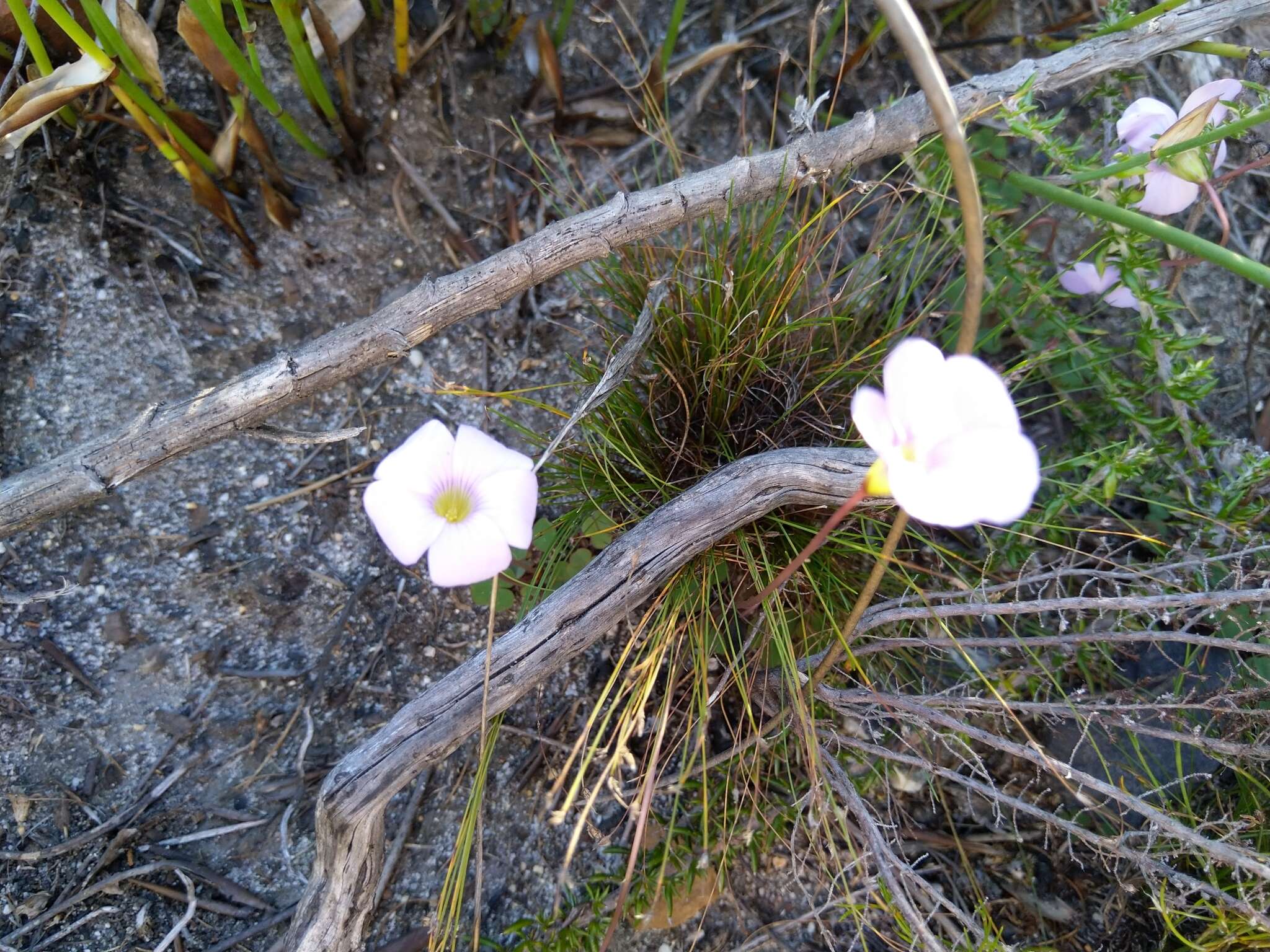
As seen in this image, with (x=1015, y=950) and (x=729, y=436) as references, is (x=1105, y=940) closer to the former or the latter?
(x=1015, y=950)

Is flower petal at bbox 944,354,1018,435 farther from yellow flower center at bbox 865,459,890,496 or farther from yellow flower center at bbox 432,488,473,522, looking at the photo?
yellow flower center at bbox 432,488,473,522

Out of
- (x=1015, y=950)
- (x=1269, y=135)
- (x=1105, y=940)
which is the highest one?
(x=1269, y=135)

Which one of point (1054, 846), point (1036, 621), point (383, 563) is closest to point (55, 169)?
point (383, 563)

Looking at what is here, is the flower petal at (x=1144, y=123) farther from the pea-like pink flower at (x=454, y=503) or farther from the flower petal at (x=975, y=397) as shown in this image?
the pea-like pink flower at (x=454, y=503)

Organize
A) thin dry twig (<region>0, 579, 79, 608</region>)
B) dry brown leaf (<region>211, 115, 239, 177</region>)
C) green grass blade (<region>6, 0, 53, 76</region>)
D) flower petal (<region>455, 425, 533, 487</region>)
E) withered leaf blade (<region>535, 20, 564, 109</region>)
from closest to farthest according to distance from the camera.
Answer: flower petal (<region>455, 425, 533, 487</region>) → green grass blade (<region>6, 0, 53, 76</region>) → thin dry twig (<region>0, 579, 79, 608</region>) → dry brown leaf (<region>211, 115, 239, 177</region>) → withered leaf blade (<region>535, 20, 564, 109</region>)

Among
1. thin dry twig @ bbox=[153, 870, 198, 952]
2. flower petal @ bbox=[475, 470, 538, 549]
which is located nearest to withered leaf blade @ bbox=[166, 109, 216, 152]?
flower petal @ bbox=[475, 470, 538, 549]
